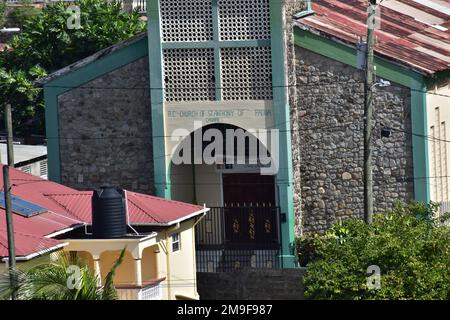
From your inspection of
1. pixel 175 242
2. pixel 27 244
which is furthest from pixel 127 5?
pixel 27 244

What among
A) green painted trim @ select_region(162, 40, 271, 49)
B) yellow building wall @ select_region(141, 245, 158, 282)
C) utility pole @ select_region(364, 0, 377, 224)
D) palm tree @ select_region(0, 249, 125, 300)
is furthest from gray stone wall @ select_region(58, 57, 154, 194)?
palm tree @ select_region(0, 249, 125, 300)

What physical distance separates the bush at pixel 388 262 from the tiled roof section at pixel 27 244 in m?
5.42

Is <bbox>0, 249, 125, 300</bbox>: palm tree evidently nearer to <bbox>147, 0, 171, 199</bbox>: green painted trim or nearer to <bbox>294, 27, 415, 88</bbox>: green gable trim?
<bbox>147, 0, 171, 199</bbox>: green painted trim

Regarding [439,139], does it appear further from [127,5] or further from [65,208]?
[127,5]

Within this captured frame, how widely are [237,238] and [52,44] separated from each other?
1790 cm

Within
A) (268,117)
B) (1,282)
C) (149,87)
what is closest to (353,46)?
(268,117)

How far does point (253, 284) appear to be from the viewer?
34.7 m

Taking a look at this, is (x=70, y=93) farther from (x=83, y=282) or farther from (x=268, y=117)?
(x=83, y=282)

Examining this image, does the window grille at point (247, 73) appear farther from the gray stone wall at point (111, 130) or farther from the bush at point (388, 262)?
the bush at point (388, 262)

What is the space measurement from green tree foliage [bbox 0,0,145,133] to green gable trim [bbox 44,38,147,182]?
44.2 feet

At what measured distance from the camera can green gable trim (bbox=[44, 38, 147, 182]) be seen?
1446 inches

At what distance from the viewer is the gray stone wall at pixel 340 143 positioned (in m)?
35.8

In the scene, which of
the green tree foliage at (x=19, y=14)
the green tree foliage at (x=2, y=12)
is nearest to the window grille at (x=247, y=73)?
the green tree foliage at (x=19, y=14)
